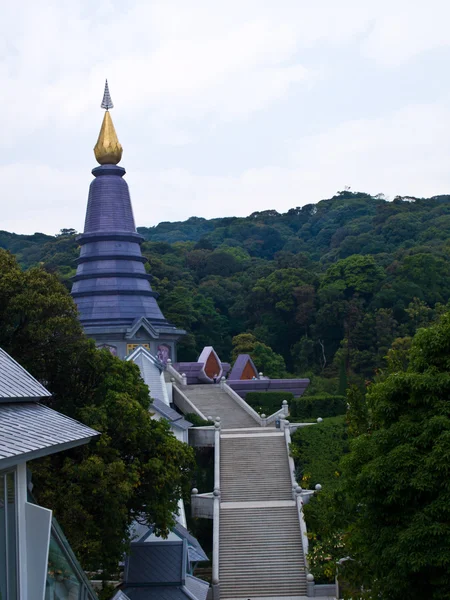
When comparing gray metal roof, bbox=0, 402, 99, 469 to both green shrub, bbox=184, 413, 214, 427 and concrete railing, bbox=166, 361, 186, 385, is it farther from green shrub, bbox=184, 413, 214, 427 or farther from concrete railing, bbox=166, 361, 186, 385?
concrete railing, bbox=166, 361, 186, 385

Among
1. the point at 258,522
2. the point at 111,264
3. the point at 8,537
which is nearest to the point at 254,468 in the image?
the point at 258,522

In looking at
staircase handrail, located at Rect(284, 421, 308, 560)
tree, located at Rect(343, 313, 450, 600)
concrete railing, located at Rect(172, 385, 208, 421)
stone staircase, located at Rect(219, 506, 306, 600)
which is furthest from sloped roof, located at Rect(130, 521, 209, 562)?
concrete railing, located at Rect(172, 385, 208, 421)

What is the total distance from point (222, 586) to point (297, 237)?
93488 mm

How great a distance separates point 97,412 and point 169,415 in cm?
1286

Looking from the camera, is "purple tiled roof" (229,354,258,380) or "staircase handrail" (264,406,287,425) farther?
"purple tiled roof" (229,354,258,380)

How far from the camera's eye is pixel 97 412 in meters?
21.5

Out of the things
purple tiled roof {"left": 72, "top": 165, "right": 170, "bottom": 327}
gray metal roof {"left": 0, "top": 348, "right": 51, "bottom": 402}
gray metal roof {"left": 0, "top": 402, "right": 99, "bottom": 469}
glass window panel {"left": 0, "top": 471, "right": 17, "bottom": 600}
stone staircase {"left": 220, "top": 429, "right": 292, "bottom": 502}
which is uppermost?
purple tiled roof {"left": 72, "top": 165, "right": 170, "bottom": 327}

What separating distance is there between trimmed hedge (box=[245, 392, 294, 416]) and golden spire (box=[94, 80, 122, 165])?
1722 cm

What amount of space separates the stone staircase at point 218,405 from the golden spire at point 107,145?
14834mm

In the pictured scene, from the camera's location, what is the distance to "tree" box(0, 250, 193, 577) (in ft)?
65.3

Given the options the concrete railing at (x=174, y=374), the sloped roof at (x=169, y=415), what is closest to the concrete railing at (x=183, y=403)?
the concrete railing at (x=174, y=374)

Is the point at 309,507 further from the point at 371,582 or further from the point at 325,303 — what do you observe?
the point at 325,303

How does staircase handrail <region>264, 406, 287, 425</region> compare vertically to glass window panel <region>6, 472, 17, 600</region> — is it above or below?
below

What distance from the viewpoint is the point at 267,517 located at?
3097 cm
